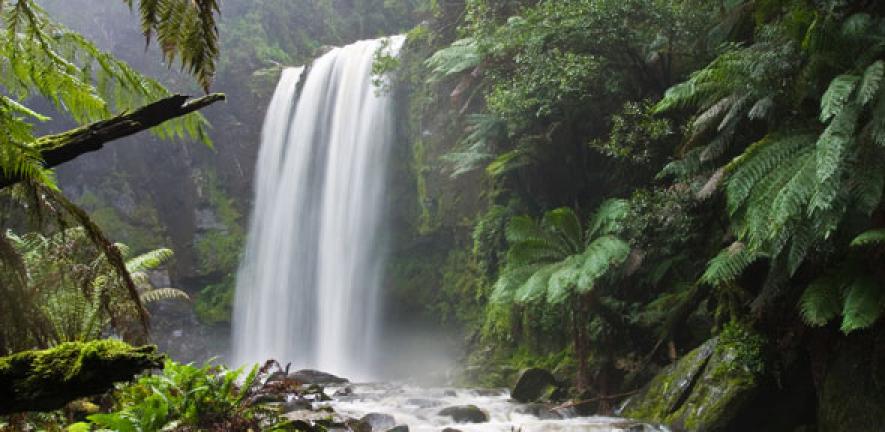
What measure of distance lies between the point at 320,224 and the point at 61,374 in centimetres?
1577

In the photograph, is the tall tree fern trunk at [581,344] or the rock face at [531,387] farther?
the rock face at [531,387]

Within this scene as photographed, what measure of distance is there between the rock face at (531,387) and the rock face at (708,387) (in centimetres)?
169

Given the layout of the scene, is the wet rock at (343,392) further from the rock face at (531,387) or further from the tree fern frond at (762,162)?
the tree fern frond at (762,162)

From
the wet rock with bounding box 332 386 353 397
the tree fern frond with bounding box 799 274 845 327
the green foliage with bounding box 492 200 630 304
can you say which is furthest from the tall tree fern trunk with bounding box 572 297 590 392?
the wet rock with bounding box 332 386 353 397

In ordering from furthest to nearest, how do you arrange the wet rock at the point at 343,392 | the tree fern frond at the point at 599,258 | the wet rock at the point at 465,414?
the wet rock at the point at 343,392 → the wet rock at the point at 465,414 → the tree fern frond at the point at 599,258

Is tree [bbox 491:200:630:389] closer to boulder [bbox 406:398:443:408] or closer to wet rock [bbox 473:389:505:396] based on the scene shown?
wet rock [bbox 473:389:505:396]

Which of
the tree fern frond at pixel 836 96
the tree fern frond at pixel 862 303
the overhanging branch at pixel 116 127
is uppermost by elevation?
the tree fern frond at pixel 836 96

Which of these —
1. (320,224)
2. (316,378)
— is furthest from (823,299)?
(320,224)

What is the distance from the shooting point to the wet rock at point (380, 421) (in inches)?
265

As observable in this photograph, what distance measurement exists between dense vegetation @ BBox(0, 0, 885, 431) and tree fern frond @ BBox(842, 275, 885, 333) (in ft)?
0.05

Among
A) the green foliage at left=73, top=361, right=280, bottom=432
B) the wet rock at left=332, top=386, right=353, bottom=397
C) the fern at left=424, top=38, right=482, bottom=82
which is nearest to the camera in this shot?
the green foliage at left=73, top=361, right=280, bottom=432

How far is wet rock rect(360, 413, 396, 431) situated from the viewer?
674 centimetres

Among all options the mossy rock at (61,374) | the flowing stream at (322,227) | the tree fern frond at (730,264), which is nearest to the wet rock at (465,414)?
the tree fern frond at (730,264)

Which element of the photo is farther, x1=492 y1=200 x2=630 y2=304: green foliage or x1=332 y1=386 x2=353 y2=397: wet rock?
x1=332 y1=386 x2=353 y2=397: wet rock
